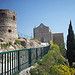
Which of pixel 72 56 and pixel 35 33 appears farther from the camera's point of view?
pixel 35 33

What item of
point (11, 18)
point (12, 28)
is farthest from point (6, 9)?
point (12, 28)

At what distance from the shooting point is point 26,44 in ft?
58.1

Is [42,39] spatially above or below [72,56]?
above

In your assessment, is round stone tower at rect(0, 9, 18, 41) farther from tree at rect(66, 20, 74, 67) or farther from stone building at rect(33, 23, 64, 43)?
stone building at rect(33, 23, 64, 43)

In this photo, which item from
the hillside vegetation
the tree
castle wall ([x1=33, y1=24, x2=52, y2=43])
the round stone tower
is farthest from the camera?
castle wall ([x1=33, y1=24, x2=52, y2=43])

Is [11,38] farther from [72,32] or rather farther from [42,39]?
[42,39]

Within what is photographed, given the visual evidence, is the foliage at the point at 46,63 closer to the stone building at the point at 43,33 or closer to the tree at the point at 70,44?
the tree at the point at 70,44

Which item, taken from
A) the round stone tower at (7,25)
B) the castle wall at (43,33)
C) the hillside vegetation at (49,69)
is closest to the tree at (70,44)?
the castle wall at (43,33)

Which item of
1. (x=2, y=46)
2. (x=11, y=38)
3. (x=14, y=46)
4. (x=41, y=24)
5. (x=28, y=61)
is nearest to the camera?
(x=28, y=61)

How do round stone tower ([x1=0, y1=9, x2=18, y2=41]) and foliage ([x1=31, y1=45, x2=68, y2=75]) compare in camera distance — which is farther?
round stone tower ([x1=0, y1=9, x2=18, y2=41])

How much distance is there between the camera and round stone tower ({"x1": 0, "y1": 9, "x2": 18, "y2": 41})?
1803 cm

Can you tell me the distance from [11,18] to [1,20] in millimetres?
2199

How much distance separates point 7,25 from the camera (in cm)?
1834

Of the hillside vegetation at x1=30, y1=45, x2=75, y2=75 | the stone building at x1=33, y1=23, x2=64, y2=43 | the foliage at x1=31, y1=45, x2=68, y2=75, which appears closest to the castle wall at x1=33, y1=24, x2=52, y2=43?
the stone building at x1=33, y1=23, x2=64, y2=43
